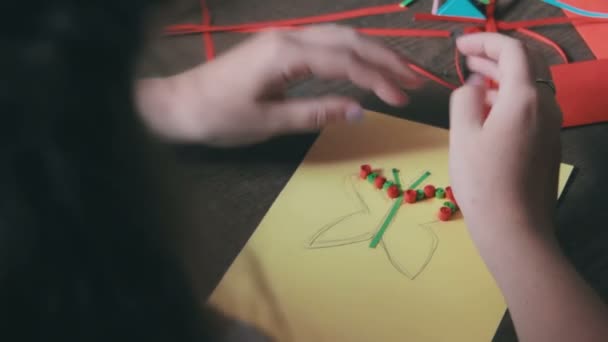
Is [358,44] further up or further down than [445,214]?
further up

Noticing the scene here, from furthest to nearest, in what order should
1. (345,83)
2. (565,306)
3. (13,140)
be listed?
(345,83) → (565,306) → (13,140)

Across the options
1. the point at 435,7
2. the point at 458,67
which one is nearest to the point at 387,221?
the point at 458,67

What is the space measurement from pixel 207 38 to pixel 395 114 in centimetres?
27

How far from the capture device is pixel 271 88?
1.76 ft

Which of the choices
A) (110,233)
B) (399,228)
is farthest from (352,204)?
(110,233)

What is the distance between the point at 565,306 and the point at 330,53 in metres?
0.31

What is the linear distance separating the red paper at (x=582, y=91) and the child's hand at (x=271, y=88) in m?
Result: 0.17

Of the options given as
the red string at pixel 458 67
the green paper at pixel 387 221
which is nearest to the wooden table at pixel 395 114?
the red string at pixel 458 67

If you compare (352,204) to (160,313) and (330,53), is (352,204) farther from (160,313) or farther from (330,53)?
(160,313)

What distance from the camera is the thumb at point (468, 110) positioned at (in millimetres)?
493

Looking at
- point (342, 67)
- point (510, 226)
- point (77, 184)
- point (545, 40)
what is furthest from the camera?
point (545, 40)

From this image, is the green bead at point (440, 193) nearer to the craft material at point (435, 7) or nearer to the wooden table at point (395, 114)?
the wooden table at point (395, 114)

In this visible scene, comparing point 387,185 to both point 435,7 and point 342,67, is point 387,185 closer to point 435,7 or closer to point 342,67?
point 342,67

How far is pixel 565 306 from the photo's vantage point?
0.42 m
